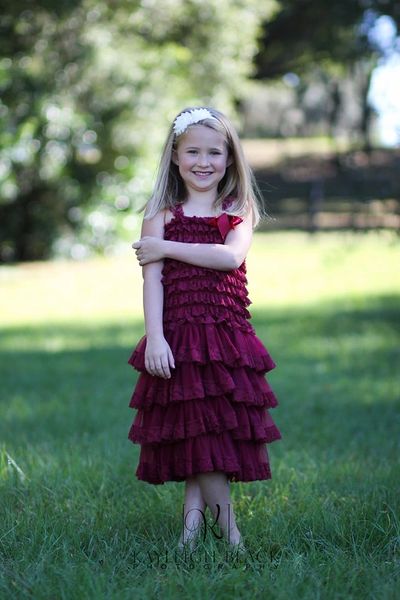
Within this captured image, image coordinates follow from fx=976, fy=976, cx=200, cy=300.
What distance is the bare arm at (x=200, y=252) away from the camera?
3396mm

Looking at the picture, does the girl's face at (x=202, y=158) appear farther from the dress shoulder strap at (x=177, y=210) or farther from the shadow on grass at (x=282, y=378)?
the shadow on grass at (x=282, y=378)

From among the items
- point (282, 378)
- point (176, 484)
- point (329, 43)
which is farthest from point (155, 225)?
point (329, 43)

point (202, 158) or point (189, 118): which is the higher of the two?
point (189, 118)

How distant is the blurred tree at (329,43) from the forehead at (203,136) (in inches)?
247

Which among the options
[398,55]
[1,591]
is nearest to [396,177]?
[398,55]

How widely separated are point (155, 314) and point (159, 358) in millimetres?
185

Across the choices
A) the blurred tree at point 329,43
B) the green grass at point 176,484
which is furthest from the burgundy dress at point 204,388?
the blurred tree at point 329,43

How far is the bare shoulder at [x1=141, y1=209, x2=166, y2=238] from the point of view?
11.6 ft

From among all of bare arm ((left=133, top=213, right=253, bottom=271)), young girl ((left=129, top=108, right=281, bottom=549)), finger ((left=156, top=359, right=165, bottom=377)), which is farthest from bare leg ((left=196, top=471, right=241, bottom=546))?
bare arm ((left=133, top=213, right=253, bottom=271))

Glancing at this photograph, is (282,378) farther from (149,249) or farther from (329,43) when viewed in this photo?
(329,43)

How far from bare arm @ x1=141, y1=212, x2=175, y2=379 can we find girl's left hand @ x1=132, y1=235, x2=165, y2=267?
0.08 feet

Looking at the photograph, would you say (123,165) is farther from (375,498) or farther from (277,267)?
(375,498)

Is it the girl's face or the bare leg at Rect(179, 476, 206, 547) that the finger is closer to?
the bare leg at Rect(179, 476, 206, 547)

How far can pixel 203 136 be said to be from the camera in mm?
3545
